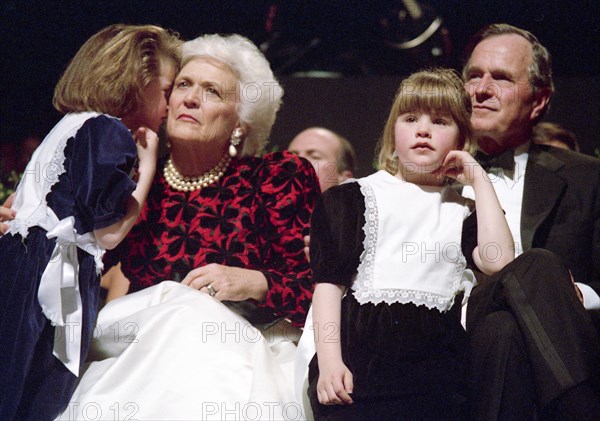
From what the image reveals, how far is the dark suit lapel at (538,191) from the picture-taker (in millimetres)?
2408

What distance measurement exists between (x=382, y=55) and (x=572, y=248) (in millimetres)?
1807

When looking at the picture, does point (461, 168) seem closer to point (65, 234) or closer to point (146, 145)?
point (146, 145)

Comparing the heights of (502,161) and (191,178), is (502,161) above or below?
above

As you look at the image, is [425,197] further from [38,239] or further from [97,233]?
[38,239]

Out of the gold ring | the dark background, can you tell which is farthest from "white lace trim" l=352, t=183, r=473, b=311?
the dark background

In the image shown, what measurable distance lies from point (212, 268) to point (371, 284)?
0.53m

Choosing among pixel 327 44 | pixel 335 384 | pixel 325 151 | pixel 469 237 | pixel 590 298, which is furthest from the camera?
pixel 327 44

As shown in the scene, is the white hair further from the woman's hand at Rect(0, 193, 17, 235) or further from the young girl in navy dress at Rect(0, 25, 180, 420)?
the woman's hand at Rect(0, 193, 17, 235)

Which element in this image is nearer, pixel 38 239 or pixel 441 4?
pixel 38 239

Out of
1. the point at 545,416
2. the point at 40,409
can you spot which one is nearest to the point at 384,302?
the point at 545,416

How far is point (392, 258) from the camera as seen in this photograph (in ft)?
6.33

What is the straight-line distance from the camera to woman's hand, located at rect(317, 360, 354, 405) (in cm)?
180

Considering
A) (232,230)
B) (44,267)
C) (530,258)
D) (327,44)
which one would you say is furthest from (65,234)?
(327,44)

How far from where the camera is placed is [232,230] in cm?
241
